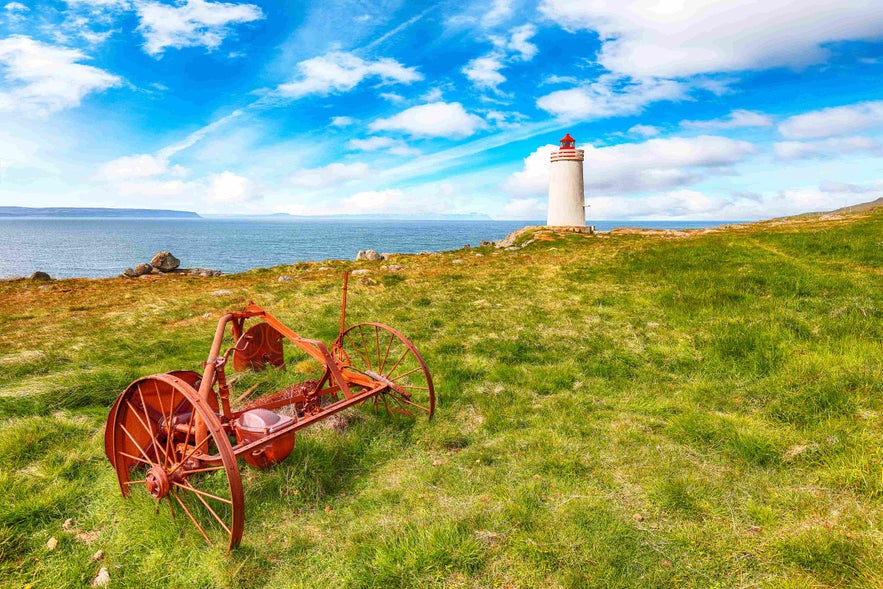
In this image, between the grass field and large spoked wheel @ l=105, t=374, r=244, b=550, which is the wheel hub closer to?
large spoked wheel @ l=105, t=374, r=244, b=550

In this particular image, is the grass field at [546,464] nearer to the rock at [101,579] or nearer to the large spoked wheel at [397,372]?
the rock at [101,579]

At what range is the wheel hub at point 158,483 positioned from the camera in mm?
5242

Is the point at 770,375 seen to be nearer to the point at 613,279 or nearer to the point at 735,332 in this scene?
the point at 735,332

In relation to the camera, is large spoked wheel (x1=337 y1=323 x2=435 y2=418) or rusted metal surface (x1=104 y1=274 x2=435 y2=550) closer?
rusted metal surface (x1=104 y1=274 x2=435 y2=550)

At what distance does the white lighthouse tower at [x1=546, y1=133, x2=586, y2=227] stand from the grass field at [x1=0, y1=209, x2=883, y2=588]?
34137 mm

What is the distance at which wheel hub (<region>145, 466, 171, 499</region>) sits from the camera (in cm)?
524

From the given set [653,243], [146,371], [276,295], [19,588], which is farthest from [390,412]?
[653,243]

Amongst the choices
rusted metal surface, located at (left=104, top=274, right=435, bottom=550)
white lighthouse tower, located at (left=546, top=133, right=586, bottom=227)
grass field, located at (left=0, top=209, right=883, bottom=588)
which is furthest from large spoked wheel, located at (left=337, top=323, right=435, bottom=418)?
white lighthouse tower, located at (left=546, top=133, right=586, bottom=227)

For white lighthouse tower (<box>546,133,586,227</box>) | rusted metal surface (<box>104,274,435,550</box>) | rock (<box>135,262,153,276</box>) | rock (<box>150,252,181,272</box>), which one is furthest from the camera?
white lighthouse tower (<box>546,133,586,227</box>)

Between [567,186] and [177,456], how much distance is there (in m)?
45.8

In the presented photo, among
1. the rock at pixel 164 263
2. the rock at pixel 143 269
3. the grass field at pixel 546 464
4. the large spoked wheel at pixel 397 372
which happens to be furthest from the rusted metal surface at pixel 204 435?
the rock at pixel 164 263

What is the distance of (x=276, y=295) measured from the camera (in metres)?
18.9

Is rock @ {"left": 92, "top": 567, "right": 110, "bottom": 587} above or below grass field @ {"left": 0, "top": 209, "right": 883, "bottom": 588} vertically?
below

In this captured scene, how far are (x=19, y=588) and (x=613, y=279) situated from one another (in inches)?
700
